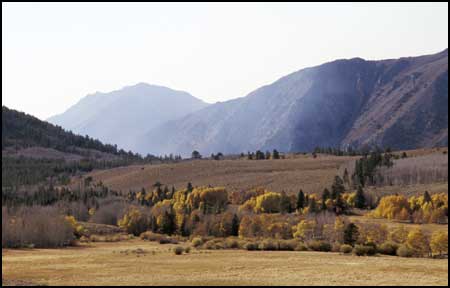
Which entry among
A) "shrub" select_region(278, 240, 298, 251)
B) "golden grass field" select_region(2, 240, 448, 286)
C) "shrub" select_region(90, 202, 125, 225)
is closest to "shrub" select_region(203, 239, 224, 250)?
"golden grass field" select_region(2, 240, 448, 286)

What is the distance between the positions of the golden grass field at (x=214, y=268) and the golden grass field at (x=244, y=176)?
297ft

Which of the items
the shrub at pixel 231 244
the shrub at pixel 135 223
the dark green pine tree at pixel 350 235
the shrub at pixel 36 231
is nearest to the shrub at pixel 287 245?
the shrub at pixel 231 244

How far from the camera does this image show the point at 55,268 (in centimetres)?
5303

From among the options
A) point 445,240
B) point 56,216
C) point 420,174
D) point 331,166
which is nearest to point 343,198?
point 420,174

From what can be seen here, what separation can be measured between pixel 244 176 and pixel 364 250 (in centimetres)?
11543

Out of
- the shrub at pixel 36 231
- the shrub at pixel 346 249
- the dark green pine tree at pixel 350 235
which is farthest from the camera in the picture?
the shrub at pixel 36 231

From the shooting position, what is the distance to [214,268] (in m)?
52.7

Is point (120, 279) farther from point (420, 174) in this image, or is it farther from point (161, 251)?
point (420, 174)

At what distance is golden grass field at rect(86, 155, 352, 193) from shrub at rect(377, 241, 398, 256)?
271 feet

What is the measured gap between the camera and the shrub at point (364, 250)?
6481cm

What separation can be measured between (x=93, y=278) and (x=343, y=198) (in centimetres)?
7768

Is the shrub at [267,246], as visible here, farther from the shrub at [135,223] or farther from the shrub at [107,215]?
the shrub at [107,215]

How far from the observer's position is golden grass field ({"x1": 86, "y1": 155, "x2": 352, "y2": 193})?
165m

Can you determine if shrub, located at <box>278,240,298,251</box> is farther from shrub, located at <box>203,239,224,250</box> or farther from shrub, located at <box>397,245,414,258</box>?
shrub, located at <box>397,245,414,258</box>
